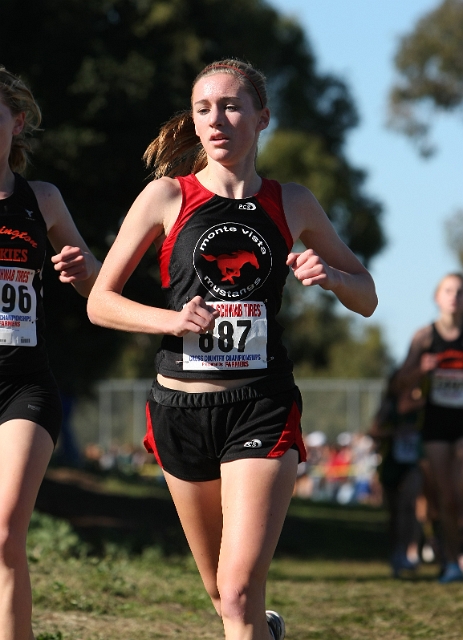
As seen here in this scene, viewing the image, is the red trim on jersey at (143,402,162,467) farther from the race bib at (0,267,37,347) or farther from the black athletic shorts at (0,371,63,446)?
the race bib at (0,267,37,347)

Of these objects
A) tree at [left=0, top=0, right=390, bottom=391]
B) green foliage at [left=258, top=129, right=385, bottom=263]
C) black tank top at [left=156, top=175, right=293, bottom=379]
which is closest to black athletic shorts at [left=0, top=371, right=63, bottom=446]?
black tank top at [left=156, top=175, right=293, bottom=379]

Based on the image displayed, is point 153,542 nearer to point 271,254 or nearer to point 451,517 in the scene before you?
point 451,517

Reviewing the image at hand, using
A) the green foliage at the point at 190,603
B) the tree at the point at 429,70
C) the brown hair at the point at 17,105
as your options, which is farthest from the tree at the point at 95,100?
the tree at the point at 429,70

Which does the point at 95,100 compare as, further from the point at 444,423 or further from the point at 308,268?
the point at 308,268

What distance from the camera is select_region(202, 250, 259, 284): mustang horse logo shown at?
12.4 feet

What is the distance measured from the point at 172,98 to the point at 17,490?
350 inches

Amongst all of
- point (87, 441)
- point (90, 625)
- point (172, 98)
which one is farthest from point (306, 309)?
point (90, 625)

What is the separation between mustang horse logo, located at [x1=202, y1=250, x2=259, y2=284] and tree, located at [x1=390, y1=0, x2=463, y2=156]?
25.2 metres

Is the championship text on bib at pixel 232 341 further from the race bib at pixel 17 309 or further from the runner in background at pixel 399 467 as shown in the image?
the runner in background at pixel 399 467

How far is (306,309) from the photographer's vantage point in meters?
43.8

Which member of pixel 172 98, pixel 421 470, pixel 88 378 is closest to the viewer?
pixel 421 470

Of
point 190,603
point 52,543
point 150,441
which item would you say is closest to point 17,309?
point 150,441

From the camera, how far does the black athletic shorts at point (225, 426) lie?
3.75 m

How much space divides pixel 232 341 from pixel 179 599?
342 cm
